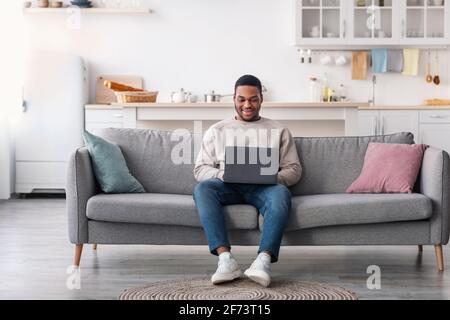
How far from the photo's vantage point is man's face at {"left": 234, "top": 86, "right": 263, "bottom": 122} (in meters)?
4.25

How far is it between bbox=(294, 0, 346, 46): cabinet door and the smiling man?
3.32 metres

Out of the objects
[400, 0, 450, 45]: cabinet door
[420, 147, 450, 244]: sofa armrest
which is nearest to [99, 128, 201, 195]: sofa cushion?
[420, 147, 450, 244]: sofa armrest

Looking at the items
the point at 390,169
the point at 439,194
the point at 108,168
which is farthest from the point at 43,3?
the point at 439,194

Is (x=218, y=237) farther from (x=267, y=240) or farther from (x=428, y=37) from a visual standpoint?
(x=428, y=37)

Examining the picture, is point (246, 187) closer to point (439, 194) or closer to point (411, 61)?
point (439, 194)

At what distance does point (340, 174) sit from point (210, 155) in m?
0.76

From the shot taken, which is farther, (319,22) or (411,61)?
(411,61)

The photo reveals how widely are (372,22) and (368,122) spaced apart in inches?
39.0

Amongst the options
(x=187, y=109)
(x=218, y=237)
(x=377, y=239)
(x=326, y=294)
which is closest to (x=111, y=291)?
(x=218, y=237)

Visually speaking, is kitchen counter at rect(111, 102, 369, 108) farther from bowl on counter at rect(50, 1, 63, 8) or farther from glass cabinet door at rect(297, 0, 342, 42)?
bowl on counter at rect(50, 1, 63, 8)

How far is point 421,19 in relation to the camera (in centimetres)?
750

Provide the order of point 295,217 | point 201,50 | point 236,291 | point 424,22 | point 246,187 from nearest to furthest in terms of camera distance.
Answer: point 236,291 < point 295,217 < point 246,187 < point 424,22 < point 201,50

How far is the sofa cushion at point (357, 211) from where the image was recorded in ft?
13.0

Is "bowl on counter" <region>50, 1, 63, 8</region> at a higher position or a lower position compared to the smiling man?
higher
